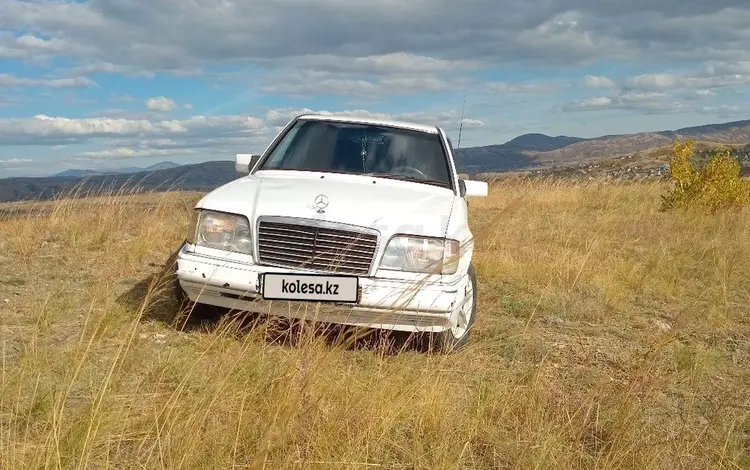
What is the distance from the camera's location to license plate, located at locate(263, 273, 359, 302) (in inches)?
140

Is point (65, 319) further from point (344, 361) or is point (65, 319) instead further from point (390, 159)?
point (390, 159)

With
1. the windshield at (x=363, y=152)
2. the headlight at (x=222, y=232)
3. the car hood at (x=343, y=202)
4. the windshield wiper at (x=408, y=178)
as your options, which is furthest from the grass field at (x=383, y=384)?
the windshield at (x=363, y=152)

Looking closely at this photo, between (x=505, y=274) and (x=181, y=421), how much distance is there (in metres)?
4.93

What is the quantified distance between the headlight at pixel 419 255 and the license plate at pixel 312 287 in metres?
0.30

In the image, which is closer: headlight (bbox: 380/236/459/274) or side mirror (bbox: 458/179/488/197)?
headlight (bbox: 380/236/459/274)

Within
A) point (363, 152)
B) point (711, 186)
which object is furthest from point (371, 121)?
point (711, 186)

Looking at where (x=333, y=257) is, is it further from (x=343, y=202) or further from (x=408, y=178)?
(x=408, y=178)

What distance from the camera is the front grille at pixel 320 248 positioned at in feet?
12.4

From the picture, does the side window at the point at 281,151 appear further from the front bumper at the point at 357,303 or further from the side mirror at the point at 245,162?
the front bumper at the point at 357,303

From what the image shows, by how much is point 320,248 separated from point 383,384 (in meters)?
1.23

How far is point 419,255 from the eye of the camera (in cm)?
384

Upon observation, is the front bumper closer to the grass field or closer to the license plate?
the license plate

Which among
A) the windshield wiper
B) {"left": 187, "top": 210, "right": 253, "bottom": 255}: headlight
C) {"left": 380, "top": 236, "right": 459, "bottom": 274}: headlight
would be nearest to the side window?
the windshield wiper

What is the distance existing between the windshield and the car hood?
15.8 inches
